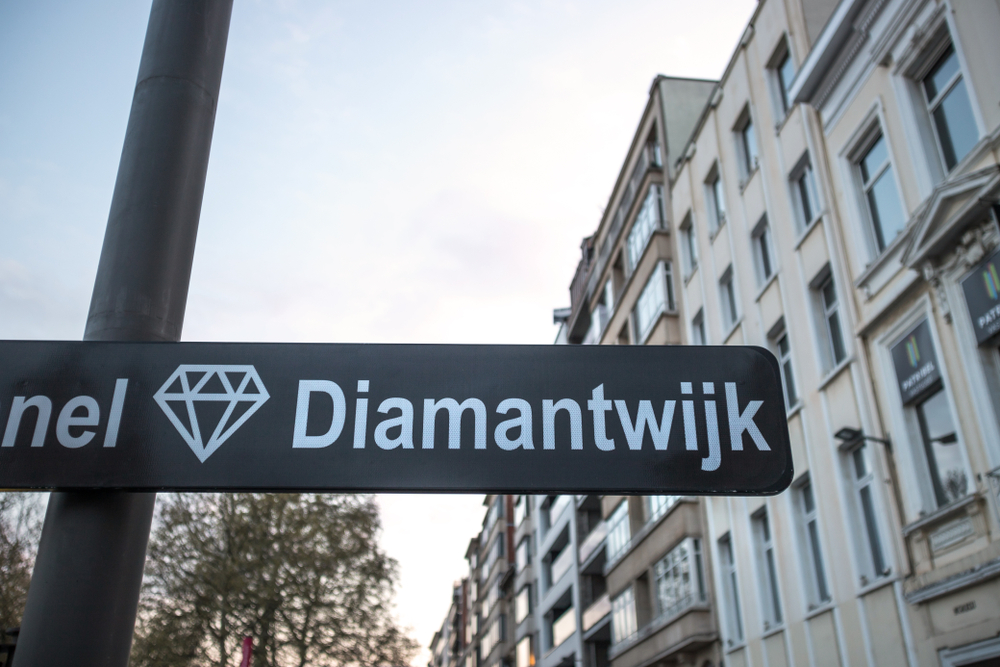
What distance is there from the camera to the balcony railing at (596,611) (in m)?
32.7

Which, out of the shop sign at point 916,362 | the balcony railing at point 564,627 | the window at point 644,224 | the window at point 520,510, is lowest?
the shop sign at point 916,362

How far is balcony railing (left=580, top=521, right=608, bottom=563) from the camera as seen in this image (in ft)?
109

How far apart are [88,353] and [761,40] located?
21.1 m

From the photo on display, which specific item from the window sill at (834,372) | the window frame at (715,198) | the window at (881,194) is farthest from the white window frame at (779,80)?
the window sill at (834,372)

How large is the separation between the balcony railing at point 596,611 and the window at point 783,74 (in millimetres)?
18787

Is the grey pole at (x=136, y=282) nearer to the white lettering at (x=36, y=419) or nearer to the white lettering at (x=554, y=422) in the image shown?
the white lettering at (x=36, y=419)

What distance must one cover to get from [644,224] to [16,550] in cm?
2189

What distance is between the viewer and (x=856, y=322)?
15.4 m

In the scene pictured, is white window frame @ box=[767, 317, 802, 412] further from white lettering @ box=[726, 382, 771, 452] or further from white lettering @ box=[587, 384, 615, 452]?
white lettering @ box=[587, 384, 615, 452]

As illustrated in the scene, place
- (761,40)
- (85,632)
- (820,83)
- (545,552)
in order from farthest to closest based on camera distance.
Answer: (545,552) → (761,40) → (820,83) → (85,632)

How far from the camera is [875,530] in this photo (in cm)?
1479

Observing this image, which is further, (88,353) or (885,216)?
(885,216)

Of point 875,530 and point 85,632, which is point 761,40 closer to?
point 875,530

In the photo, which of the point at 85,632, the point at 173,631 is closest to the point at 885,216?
the point at 85,632
